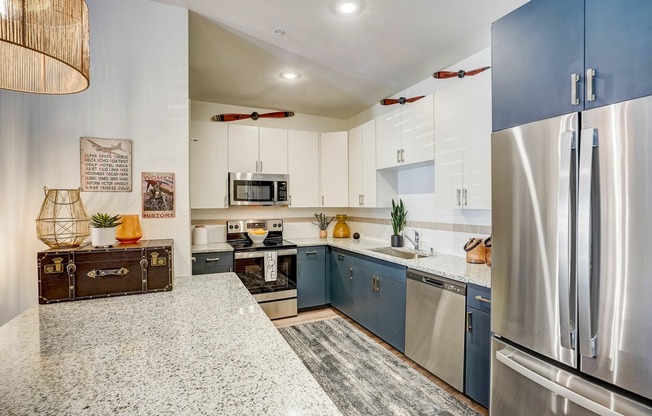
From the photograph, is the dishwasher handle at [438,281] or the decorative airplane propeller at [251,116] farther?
the decorative airplane propeller at [251,116]

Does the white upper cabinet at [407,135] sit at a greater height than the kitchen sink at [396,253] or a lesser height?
greater

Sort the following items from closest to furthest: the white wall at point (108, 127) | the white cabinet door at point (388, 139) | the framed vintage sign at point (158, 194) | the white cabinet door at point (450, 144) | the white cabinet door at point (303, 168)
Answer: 1. the white wall at point (108, 127)
2. the framed vintage sign at point (158, 194)
3. the white cabinet door at point (450, 144)
4. the white cabinet door at point (388, 139)
5. the white cabinet door at point (303, 168)

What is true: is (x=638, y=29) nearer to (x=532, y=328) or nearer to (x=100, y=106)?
(x=532, y=328)

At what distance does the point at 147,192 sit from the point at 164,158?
0.25m

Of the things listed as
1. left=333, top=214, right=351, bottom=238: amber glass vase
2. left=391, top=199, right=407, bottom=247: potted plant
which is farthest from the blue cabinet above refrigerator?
left=333, top=214, right=351, bottom=238: amber glass vase

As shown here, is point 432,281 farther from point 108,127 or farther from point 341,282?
point 108,127

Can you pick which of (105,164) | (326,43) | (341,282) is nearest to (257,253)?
(341,282)

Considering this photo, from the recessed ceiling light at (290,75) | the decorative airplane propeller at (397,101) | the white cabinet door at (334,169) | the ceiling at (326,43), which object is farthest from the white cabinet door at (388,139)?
the recessed ceiling light at (290,75)

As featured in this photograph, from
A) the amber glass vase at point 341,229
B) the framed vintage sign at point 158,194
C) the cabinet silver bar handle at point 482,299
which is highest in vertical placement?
the framed vintage sign at point 158,194

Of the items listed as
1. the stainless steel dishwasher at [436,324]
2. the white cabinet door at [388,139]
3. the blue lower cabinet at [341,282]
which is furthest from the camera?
the blue lower cabinet at [341,282]

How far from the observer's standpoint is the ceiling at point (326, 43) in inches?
81.4

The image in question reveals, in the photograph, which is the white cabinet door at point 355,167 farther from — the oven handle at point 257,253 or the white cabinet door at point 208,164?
the white cabinet door at point 208,164

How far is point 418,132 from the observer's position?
2922mm

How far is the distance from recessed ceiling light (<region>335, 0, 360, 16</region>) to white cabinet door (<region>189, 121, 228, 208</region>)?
2150 mm
